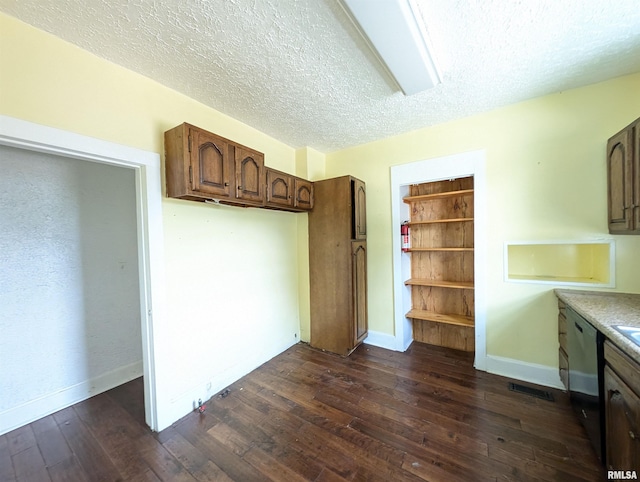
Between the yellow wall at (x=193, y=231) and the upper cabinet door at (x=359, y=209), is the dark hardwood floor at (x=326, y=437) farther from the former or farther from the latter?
the upper cabinet door at (x=359, y=209)

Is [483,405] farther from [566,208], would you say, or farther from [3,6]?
[3,6]

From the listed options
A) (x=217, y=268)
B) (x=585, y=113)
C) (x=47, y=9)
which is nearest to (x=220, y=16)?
(x=47, y=9)

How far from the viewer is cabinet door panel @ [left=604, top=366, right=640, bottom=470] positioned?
0.95 metres

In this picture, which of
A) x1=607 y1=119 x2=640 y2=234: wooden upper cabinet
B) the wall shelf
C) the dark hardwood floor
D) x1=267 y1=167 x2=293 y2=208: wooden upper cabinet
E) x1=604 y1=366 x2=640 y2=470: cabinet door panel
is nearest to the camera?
x1=604 y1=366 x2=640 y2=470: cabinet door panel

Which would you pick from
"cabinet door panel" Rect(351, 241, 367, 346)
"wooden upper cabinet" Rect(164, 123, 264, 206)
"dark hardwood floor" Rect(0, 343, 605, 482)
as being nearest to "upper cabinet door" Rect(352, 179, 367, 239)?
"cabinet door panel" Rect(351, 241, 367, 346)

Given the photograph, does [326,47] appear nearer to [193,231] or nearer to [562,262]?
[193,231]

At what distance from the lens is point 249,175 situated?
204 cm

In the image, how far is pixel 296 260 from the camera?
10.3ft

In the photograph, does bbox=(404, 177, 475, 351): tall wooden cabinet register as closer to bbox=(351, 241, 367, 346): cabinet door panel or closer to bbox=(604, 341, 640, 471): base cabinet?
bbox=(351, 241, 367, 346): cabinet door panel

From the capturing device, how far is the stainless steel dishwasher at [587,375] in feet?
4.20

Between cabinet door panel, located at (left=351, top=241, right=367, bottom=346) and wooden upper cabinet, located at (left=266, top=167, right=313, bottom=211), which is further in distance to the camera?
cabinet door panel, located at (left=351, top=241, right=367, bottom=346)

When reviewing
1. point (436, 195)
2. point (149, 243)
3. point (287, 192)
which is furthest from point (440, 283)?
point (149, 243)

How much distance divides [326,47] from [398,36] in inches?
17.0

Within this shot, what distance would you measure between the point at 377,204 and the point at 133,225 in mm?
2825
